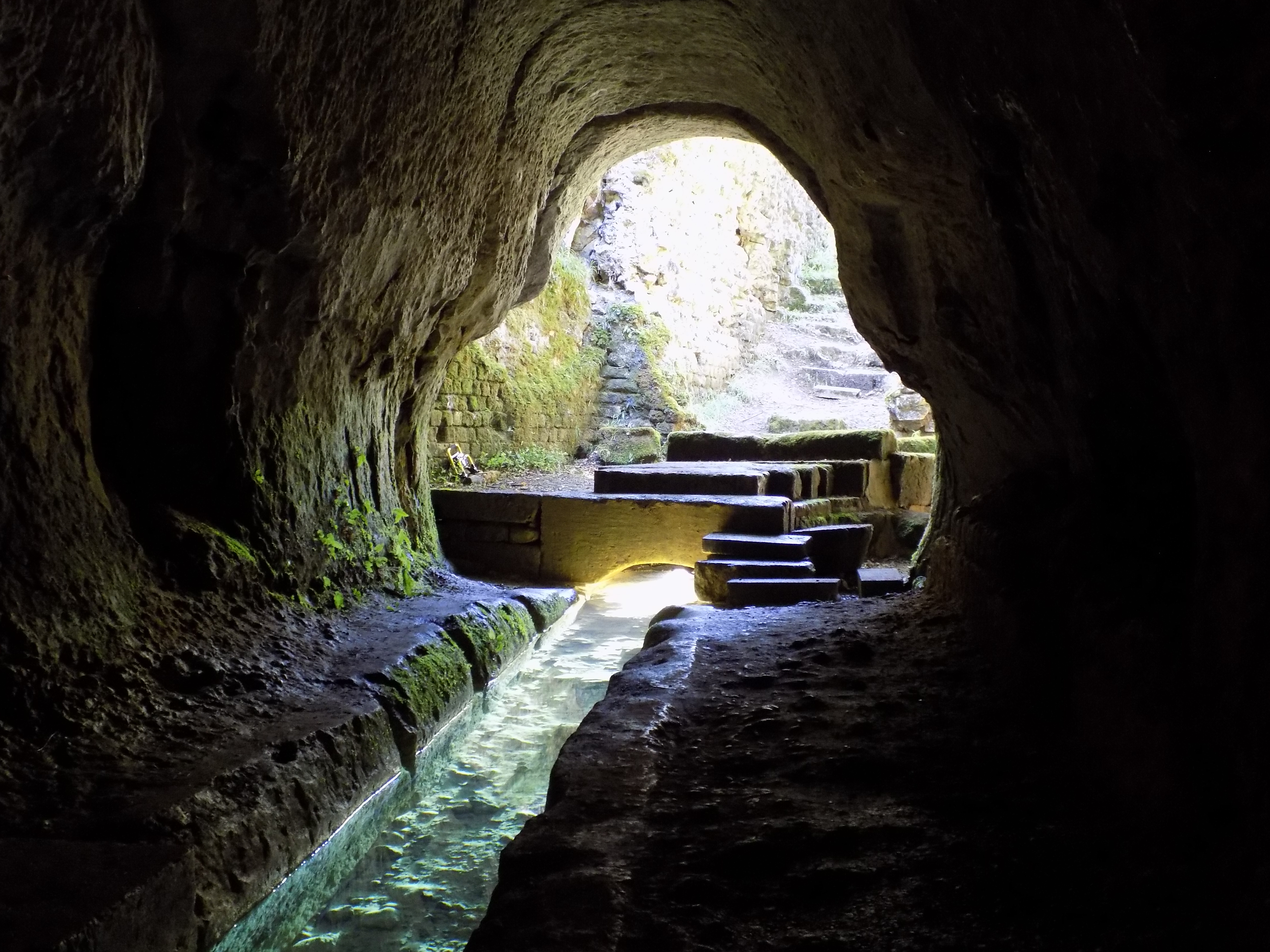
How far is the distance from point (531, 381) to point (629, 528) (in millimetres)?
5582

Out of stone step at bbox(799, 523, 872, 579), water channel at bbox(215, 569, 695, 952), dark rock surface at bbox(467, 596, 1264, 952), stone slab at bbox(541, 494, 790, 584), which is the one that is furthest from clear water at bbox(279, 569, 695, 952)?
stone step at bbox(799, 523, 872, 579)

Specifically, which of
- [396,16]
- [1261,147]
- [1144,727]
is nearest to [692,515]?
[396,16]

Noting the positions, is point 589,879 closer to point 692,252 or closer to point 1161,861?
point 1161,861

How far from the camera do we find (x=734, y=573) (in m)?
5.86

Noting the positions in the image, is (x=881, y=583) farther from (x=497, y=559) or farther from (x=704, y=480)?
(x=497, y=559)

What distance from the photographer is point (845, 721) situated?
8.91 feet

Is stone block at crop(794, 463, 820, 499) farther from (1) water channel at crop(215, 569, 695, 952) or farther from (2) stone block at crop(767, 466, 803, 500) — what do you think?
(1) water channel at crop(215, 569, 695, 952)

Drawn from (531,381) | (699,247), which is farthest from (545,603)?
(699,247)

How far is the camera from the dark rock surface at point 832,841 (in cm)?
159

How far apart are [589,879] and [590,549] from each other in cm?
544

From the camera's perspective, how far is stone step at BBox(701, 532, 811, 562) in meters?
6.12

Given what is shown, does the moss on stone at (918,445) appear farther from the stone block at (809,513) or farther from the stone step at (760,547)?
the stone step at (760,547)

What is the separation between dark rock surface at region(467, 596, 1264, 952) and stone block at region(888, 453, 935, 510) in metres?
6.03

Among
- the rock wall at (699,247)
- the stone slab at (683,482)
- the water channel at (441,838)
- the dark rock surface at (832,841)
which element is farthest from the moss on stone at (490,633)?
the rock wall at (699,247)
